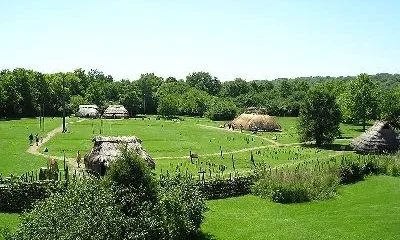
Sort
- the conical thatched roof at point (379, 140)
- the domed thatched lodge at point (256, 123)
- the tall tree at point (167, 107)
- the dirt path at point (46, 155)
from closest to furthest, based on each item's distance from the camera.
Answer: the dirt path at point (46, 155) → the conical thatched roof at point (379, 140) → the domed thatched lodge at point (256, 123) → the tall tree at point (167, 107)

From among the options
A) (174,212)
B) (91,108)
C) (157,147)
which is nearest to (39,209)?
(174,212)

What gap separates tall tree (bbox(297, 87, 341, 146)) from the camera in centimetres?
5941

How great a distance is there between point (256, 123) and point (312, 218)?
4464 centimetres

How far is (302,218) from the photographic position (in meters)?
30.5

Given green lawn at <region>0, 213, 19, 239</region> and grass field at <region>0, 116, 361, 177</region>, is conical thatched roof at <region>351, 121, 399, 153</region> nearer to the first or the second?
grass field at <region>0, 116, 361, 177</region>

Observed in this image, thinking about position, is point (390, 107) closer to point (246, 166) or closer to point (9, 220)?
point (246, 166)

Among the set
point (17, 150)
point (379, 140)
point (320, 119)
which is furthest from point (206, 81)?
Answer: point (17, 150)

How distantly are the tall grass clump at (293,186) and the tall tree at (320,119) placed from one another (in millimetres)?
21940

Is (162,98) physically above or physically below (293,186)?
above

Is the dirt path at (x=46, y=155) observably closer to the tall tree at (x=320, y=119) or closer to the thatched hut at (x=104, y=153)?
the thatched hut at (x=104, y=153)

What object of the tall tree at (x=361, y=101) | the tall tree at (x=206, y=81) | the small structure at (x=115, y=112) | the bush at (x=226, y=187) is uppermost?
the tall tree at (x=206, y=81)

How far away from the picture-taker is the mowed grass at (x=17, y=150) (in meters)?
40.1

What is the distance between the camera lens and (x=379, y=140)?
53.0 m

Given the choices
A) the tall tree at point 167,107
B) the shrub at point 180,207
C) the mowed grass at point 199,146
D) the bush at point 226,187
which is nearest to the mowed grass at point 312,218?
the bush at point 226,187
